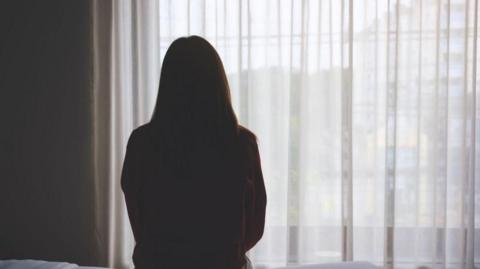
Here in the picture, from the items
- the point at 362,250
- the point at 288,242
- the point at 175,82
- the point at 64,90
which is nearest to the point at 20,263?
the point at 175,82

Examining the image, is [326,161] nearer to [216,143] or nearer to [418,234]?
[418,234]

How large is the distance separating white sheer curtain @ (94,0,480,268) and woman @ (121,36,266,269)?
4.49 feet

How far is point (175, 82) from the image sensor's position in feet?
3.16

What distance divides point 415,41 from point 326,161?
2.84ft

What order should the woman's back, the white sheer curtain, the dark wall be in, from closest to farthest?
the woman's back, the white sheer curtain, the dark wall

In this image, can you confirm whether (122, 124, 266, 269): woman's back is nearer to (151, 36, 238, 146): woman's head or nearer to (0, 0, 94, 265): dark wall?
(151, 36, 238, 146): woman's head

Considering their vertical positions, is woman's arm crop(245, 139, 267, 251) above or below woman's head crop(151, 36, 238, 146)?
below

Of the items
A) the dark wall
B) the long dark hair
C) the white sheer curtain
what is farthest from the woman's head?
the dark wall

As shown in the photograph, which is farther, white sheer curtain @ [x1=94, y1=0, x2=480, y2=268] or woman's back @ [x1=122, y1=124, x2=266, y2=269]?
white sheer curtain @ [x1=94, y1=0, x2=480, y2=268]

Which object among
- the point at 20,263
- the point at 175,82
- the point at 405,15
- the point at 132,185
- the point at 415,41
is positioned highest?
the point at 405,15

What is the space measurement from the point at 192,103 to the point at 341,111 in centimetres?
152

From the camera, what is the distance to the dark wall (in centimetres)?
241

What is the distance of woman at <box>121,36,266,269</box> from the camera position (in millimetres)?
930

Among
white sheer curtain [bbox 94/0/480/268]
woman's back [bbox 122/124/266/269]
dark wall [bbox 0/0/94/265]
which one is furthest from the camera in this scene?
dark wall [bbox 0/0/94/265]
